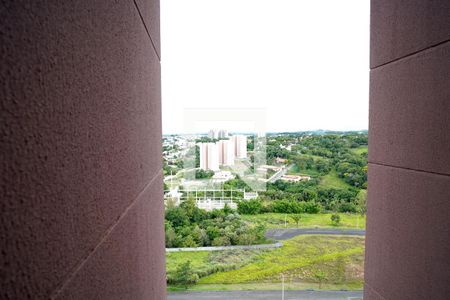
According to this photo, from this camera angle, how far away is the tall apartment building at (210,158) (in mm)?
5859

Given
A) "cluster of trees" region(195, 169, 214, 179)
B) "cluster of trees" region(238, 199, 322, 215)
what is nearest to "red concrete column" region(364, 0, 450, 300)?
"cluster of trees" region(238, 199, 322, 215)

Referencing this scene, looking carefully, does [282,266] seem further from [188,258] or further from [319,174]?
[319,174]

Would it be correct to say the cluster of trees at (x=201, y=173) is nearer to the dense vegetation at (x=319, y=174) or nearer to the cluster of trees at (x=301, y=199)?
the cluster of trees at (x=301, y=199)

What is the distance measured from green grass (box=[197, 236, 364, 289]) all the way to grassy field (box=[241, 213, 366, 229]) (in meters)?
0.42

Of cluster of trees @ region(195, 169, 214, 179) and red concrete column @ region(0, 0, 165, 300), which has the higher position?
red concrete column @ region(0, 0, 165, 300)

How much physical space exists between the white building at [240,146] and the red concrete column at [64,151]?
16.1 ft

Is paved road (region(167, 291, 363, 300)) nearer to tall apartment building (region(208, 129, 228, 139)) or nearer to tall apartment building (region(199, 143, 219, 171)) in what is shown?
tall apartment building (region(199, 143, 219, 171))

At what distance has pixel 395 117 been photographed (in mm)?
2062

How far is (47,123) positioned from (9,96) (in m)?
0.09

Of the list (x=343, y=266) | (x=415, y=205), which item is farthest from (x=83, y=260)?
(x=343, y=266)

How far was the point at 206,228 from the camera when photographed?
5.52m

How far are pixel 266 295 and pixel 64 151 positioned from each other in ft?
19.9

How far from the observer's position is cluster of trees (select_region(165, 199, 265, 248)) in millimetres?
5281

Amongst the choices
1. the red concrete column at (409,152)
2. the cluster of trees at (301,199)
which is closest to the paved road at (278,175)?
the cluster of trees at (301,199)
